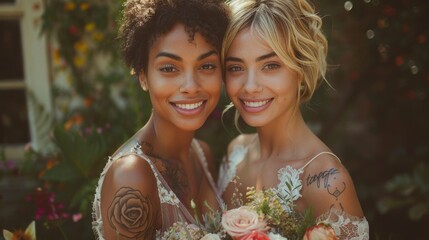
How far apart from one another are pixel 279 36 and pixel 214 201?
3.47 feet

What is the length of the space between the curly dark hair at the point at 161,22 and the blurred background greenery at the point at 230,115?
1.01 metres

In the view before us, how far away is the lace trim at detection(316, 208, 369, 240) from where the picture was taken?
8.14ft

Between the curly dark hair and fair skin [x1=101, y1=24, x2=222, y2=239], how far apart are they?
0.04 meters

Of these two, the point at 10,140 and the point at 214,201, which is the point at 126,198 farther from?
the point at 10,140

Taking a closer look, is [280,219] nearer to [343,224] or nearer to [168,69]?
[343,224]

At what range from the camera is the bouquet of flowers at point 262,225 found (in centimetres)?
206

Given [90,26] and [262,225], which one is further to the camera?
[90,26]

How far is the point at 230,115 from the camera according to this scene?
12.7 ft

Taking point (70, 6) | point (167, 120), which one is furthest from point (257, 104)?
point (70, 6)

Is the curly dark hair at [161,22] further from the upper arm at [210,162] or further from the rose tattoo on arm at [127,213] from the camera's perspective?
the upper arm at [210,162]

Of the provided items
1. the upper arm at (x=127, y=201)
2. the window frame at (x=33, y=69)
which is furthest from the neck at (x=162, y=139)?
the window frame at (x=33, y=69)

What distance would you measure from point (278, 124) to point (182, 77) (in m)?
0.67

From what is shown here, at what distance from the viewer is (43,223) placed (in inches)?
133

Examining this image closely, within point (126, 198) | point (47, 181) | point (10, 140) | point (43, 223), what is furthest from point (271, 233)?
point (10, 140)
